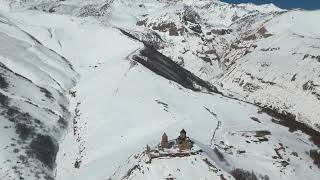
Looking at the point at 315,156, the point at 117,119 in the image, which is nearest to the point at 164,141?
the point at 315,156

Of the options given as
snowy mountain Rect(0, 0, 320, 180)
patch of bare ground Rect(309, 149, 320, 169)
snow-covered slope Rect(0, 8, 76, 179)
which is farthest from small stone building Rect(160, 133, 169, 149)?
patch of bare ground Rect(309, 149, 320, 169)

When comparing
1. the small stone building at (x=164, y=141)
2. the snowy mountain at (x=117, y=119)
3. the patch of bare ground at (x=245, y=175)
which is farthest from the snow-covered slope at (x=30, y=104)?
the patch of bare ground at (x=245, y=175)

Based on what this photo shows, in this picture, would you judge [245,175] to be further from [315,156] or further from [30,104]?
[30,104]

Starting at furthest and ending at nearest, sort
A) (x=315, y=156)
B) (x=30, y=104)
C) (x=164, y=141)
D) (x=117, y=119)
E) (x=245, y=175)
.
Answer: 1. (x=30, y=104)
2. (x=117, y=119)
3. (x=315, y=156)
4. (x=245, y=175)
5. (x=164, y=141)

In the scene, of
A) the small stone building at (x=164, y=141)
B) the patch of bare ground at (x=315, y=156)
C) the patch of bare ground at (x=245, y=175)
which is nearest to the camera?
the small stone building at (x=164, y=141)

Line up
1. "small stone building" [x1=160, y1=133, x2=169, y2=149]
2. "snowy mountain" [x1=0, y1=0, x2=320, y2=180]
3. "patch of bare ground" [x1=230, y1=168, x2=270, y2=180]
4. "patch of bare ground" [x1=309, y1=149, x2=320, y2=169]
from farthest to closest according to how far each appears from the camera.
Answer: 1. "patch of bare ground" [x1=309, y1=149, x2=320, y2=169]
2. "snowy mountain" [x1=0, y1=0, x2=320, y2=180]
3. "patch of bare ground" [x1=230, y1=168, x2=270, y2=180]
4. "small stone building" [x1=160, y1=133, x2=169, y2=149]

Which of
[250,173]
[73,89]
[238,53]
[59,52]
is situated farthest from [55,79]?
[238,53]

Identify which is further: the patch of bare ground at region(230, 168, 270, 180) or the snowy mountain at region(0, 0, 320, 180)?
the snowy mountain at region(0, 0, 320, 180)

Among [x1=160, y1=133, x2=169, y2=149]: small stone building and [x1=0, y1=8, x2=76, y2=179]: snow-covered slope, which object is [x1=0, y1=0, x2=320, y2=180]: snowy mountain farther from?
[x1=160, y1=133, x2=169, y2=149]: small stone building

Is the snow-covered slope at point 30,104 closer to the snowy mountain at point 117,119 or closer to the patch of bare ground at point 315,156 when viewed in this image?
the snowy mountain at point 117,119

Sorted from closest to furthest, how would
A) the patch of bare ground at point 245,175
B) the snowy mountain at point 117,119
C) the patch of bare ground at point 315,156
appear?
the patch of bare ground at point 245,175, the snowy mountain at point 117,119, the patch of bare ground at point 315,156

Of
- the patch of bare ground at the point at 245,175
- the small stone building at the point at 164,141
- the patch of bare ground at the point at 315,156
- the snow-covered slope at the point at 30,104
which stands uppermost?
the small stone building at the point at 164,141
